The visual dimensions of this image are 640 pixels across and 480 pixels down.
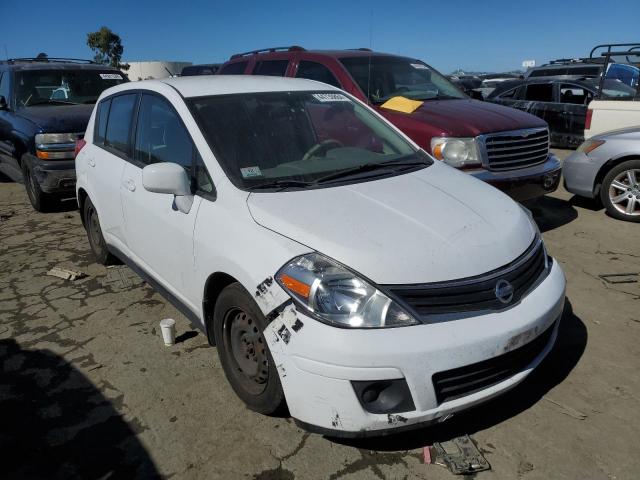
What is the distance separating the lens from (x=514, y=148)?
4973 millimetres

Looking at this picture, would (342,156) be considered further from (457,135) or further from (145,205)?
(457,135)

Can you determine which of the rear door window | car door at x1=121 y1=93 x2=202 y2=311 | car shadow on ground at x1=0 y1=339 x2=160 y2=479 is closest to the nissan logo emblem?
car door at x1=121 y1=93 x2=202 y2=311

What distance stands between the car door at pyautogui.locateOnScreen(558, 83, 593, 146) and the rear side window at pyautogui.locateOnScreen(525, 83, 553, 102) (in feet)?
0.73

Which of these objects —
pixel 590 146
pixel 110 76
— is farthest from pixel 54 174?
pixel 590 146

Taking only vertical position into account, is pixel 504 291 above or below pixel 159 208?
below

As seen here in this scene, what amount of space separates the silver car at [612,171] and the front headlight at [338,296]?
4922 mm

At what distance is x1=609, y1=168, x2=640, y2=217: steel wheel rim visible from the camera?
227 inches

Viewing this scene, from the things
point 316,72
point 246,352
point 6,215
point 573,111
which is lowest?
point 6,215

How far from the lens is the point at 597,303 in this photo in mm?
3865

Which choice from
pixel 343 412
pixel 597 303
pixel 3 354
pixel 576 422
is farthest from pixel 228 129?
pixel 597 303

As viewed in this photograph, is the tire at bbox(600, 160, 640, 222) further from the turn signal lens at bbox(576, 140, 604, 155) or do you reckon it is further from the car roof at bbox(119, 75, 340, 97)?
the car roof at bbox(119, 75, 340, 97)

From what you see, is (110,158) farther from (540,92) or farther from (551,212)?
(540,92)

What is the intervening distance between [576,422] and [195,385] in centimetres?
207

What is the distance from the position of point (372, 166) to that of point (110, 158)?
2.18 meters
